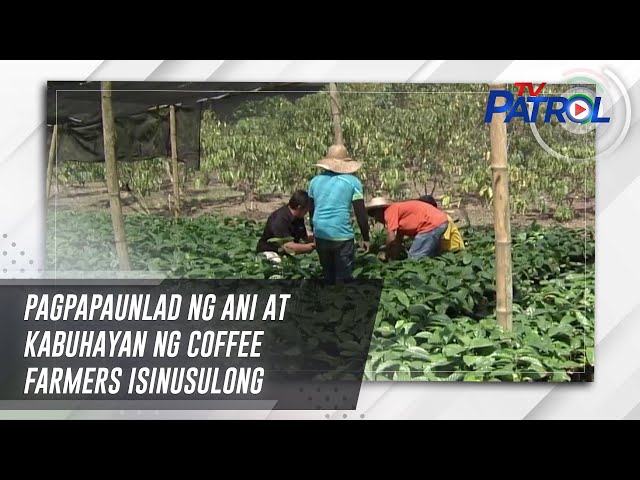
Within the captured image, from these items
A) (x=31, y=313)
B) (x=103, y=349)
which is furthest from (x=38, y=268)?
(x=103, y=349)

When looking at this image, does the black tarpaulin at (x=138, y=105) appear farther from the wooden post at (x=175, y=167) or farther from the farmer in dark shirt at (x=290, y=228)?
the farmer in dark shirt at (x=290, y=228)

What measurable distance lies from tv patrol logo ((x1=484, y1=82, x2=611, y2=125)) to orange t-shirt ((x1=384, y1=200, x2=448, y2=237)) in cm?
59

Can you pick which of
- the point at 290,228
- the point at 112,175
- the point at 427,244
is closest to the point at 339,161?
the point at 290,228

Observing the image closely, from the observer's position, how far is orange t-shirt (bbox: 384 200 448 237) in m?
4.93

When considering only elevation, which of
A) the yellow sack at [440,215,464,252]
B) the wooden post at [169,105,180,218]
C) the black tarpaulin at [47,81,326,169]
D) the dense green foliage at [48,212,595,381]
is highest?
the black tarpaulin at [47,81,326,169]

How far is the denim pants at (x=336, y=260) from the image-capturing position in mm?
4934

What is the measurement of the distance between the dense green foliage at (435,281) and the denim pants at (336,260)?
0.05 meters

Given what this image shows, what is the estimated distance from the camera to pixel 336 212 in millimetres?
4918

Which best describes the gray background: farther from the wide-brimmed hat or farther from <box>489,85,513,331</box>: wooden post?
the wide-brimmed hat

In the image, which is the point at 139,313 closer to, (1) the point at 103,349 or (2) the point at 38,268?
(1) the point at 103,349

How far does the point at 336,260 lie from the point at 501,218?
3.11 ft

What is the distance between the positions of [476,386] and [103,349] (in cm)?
211

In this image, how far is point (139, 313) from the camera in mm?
5004

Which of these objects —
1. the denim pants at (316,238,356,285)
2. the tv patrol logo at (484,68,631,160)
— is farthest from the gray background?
the denim pants at (316,238,356,285)
